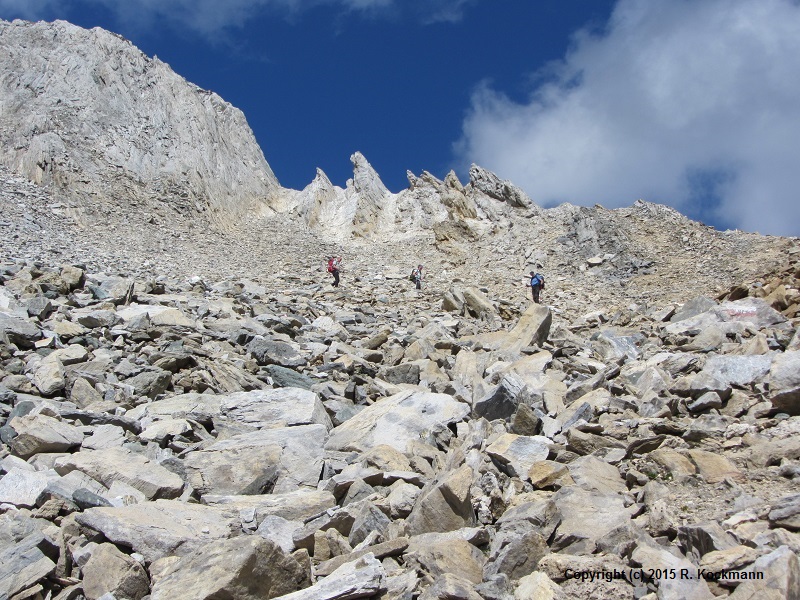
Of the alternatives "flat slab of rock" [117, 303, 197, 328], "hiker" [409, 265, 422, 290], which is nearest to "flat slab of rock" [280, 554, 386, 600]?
→ "flat slab of rock" [117, 303, 197, 328]

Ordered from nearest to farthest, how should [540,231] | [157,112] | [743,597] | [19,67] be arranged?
[743,597] < [540,231] < [19,67] < [157,112]

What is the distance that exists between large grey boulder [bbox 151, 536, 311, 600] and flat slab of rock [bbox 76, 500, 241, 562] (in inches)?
13.3

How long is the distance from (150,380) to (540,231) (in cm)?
2943

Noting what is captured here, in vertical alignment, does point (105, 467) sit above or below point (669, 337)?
below

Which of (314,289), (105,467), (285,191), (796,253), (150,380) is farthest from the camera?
(285,191)

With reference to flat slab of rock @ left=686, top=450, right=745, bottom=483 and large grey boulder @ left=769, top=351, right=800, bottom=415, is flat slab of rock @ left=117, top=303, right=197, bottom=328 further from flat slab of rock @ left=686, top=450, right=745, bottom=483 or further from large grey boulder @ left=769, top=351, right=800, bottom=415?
large grey boulder @ left=769, top=351, right=800, bottom=415

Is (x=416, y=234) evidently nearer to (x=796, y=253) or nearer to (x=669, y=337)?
(x=796, y=253)

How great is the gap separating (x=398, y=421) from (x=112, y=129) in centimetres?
3861

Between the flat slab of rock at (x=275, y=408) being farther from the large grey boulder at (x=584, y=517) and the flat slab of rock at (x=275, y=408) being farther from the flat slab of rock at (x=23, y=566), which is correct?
the large grey boulder at (x=584, y=517)

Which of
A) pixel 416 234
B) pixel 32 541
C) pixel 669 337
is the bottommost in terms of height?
pixel 32 541

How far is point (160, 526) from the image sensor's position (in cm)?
607

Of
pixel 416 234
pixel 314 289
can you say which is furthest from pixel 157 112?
pixel 314 289

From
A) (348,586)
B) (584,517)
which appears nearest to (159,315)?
(348,586)

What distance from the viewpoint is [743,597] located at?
4047 millimetres
